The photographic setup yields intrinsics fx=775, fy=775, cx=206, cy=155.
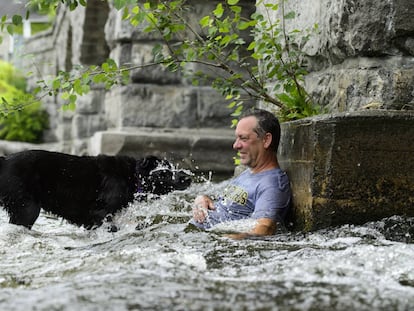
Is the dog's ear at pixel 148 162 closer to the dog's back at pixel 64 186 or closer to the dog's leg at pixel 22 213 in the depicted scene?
the dog's back at pixel 64 186

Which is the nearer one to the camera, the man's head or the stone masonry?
the stone masonry

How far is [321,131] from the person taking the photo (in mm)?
4316

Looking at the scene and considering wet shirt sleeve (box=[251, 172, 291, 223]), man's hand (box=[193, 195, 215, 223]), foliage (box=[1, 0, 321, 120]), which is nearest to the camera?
wet shirt sleeve (box=[251, 172, 291, 223])

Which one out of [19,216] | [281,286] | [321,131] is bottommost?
[19,216]

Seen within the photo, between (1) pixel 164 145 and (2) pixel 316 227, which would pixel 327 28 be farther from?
(1) pixel 164 145

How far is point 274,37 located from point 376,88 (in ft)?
3.32

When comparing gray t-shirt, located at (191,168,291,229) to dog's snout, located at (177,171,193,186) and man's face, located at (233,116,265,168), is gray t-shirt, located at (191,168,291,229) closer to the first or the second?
man's face, located at (233,116,265,168)

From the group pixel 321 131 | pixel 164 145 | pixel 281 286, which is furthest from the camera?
pixel 164 145

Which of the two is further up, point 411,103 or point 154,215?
point 411,103

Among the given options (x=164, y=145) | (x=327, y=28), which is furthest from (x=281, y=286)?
(x=164, y=145)

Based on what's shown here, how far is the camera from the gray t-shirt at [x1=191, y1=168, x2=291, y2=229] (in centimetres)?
479

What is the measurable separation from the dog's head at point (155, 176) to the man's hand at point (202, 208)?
3.03ft

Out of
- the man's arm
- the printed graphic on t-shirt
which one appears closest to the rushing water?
the man's arm

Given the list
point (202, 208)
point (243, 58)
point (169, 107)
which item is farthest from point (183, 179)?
point (169, 107)
